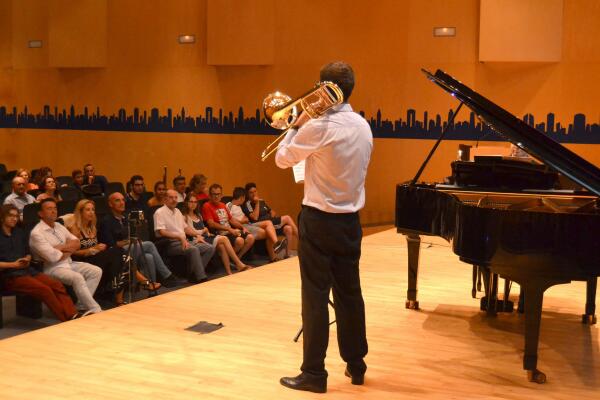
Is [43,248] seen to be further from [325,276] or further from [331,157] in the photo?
[331,157]

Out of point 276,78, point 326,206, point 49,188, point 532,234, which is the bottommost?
point 49,188

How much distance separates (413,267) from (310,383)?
1.89 m

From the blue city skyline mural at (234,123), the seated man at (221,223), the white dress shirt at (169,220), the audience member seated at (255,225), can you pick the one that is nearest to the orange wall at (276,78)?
the blue city skyline mural at (234,123)

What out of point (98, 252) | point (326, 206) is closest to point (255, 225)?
point (98, 252)

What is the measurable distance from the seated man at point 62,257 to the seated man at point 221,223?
8.21 feet

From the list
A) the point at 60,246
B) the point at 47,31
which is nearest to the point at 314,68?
the point at 47,31

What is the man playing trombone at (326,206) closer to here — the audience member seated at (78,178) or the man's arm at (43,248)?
the man's arm at (43,248)

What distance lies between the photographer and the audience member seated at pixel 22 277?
613 centimetres

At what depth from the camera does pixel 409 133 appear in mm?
11406

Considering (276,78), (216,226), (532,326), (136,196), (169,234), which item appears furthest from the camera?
(276,78)

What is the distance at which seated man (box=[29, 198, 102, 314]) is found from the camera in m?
6.37

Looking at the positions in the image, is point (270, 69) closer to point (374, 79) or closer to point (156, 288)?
point (374, 79)

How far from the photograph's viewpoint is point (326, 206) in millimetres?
3574

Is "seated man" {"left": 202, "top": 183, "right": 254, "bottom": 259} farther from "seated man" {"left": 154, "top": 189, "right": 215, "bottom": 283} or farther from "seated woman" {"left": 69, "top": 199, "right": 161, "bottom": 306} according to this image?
A: "seated woman" {"left": 69, "top": 199, "right": 161, "bottom": 306}
